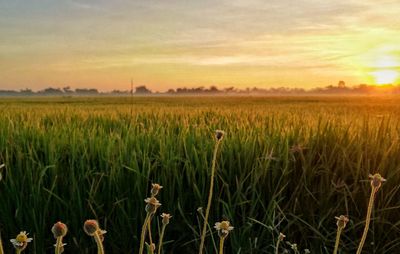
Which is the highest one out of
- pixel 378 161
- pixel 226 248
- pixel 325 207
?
pixel 378 161

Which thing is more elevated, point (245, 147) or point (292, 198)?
point (245, 147)

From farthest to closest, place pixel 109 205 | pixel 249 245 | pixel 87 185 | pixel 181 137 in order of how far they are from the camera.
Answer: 1. pixel 181 137
2. pixel 87 185
3. pixel 109 205
4. pixel 249 245

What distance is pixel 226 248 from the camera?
2.47m

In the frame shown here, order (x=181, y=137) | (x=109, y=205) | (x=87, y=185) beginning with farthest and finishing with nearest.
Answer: (x=181, y=137) < (x=87, y=185) < (x=109, y=205)

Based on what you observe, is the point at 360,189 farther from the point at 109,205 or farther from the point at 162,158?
Answer: the point at 109,205

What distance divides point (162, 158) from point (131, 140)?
20.6 inches

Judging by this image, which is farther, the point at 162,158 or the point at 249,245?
the point at 162,158

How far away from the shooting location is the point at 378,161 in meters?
3.07

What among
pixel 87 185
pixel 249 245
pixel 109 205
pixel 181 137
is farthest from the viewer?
pixel 181 137

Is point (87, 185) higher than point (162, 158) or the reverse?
the reverse

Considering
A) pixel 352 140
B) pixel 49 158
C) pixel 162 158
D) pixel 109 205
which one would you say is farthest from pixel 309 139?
pixel 49 158

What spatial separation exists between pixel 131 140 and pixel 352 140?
154cm

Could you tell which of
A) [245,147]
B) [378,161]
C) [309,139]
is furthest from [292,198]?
[378,161]

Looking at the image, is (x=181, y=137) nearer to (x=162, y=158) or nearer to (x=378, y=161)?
(x=162, y=158)
